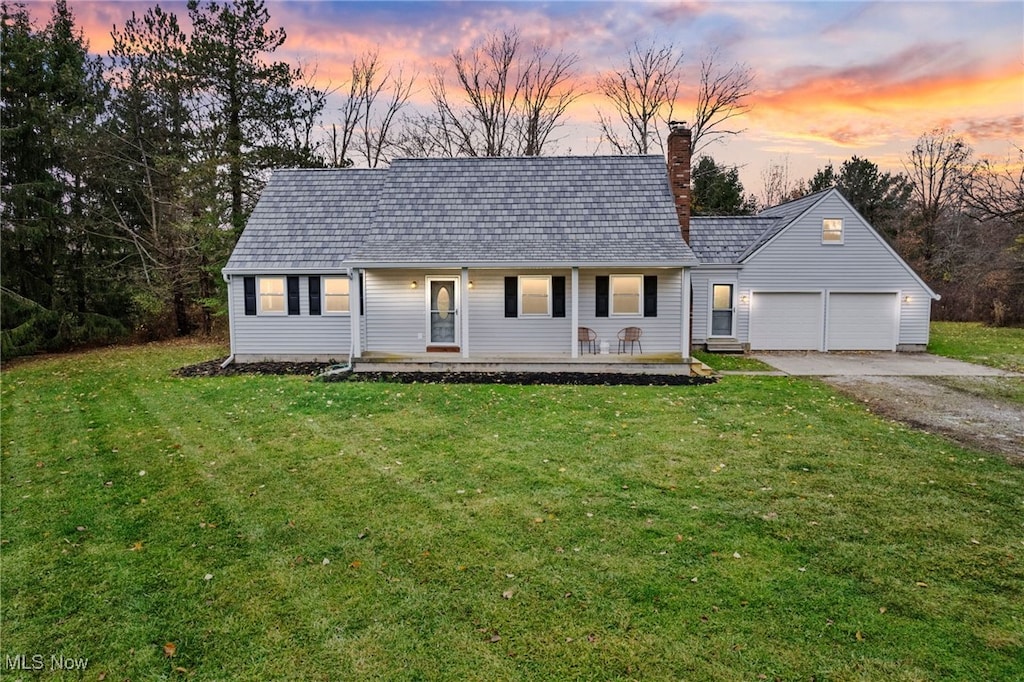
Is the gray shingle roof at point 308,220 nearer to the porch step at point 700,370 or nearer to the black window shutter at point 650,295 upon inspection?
the black window shutter at point 650,295

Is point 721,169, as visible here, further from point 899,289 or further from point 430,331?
point 430,331

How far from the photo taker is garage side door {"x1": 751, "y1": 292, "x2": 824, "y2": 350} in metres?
17.8

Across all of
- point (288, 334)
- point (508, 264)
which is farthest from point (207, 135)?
point (508, 264)

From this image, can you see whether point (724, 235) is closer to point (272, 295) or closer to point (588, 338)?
point (588, 338)

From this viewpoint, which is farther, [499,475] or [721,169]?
[721,169]

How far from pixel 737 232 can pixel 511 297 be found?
31.2ft

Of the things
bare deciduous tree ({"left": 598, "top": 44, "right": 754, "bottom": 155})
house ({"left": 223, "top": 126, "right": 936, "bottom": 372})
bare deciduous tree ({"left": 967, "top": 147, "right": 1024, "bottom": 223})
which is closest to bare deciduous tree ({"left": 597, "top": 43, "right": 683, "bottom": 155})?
bare deciduous tree ({"left": 598, "top": 44, "right": 754, "bottom": 155})

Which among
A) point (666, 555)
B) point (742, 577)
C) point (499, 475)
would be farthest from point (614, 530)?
point (499, 475)

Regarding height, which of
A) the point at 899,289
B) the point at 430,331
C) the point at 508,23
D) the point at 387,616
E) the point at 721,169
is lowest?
the point at 387,616

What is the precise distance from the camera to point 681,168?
1628 centimetres

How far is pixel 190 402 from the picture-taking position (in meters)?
10.5

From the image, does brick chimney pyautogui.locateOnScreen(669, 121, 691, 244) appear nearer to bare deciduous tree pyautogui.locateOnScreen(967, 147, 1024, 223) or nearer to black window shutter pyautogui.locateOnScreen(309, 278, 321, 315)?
black window shutter pyautogui.locateOnScreen(309, 278, 321, 315)

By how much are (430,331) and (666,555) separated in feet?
36.1

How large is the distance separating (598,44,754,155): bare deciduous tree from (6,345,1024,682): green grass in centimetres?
2481
